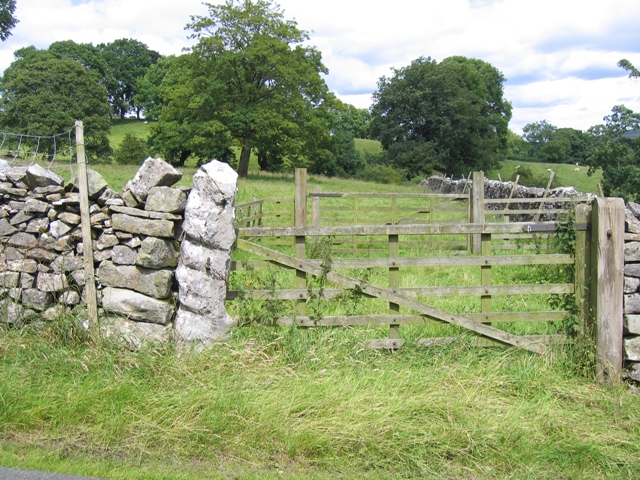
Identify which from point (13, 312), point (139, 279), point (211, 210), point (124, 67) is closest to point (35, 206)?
point (13, 312)

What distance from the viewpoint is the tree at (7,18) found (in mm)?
37719

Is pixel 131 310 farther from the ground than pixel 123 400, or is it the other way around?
pixel 131 310

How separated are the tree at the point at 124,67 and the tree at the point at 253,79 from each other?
35.7m

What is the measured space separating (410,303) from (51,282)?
361 cm

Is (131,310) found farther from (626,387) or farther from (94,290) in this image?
(626,387)

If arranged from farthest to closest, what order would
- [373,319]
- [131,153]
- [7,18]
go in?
[131,153], [7,18], [373,319]

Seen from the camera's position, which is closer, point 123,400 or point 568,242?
point 123,400

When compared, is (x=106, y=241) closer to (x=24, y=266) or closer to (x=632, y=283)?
(x=24, y=266)

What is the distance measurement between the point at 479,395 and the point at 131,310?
10.7 ft

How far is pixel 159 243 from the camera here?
5.36 meters

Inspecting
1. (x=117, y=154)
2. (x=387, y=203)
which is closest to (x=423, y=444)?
(x=387, y=203)

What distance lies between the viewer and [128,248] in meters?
5.50

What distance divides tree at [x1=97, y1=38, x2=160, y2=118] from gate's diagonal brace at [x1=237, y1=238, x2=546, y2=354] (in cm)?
7365

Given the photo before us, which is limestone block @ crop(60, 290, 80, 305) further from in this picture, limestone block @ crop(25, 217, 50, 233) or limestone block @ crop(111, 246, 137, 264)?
limestone block @ crop(25, 217, 50, 233)
